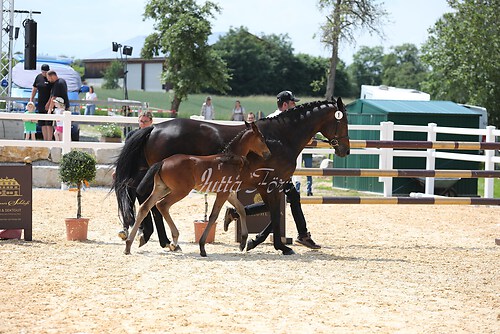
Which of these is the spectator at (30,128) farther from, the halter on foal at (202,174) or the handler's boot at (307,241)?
the handler's boot at (307,241)

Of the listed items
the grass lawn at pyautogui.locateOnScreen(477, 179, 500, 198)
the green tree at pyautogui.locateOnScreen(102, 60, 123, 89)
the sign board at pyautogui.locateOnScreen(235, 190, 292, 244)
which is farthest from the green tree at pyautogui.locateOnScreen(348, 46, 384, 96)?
the sign board at pyautogui.locateOnScreen(235, 190, 292, 244)

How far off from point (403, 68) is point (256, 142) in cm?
7295

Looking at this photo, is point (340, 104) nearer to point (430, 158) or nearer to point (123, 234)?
point (123, 234)

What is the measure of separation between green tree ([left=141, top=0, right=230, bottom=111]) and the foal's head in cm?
2488

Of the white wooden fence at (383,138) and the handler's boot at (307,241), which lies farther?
the white wooden fence at (383,138)

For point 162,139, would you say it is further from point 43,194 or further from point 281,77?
point 281,77

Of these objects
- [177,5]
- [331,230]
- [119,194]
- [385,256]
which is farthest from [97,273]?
[177,5]

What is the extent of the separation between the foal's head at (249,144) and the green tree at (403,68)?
201 feet

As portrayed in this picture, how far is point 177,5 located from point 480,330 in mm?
29513

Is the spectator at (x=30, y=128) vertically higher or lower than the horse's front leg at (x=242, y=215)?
higher

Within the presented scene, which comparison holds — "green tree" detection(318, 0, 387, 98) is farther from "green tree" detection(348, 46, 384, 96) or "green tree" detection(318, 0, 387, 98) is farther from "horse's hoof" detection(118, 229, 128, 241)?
"green tree" detection(348, 46, 384, 96)

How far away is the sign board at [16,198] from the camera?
10.2 metres

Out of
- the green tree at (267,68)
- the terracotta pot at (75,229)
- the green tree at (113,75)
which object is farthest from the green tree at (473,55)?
the green tree at (113,75)

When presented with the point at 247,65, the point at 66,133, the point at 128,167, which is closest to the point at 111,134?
the point at 66,133
